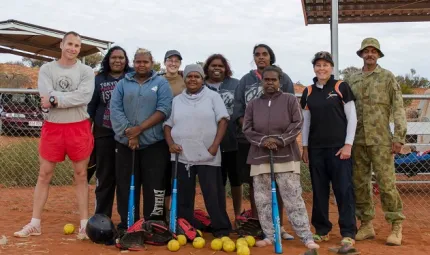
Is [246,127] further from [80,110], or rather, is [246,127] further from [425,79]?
[425,79]

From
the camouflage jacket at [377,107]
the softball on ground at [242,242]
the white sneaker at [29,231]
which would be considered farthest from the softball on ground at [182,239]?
the camouflage jacket at [377,107]

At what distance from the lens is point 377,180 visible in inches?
218

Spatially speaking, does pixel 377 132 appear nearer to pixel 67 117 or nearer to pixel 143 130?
pixel 143 130

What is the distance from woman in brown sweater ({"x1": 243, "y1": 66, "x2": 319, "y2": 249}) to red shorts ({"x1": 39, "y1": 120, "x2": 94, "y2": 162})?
185 centimetres

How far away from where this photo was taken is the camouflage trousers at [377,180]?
5449mm

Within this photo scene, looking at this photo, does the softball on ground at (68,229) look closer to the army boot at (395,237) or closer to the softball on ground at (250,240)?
the softball on ground at (250,240)

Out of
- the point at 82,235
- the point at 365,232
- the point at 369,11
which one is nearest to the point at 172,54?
the point at 82,235

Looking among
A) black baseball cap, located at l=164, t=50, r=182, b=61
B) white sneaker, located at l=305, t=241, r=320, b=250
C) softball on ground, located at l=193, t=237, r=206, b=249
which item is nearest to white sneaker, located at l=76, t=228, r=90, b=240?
softball on ground, located at l=193, t=237, r=206, b=249

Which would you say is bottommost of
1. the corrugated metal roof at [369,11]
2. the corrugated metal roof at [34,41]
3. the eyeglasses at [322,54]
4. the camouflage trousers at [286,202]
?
the camouflage trousers at [286,202]

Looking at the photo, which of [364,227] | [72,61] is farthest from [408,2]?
[72,61]

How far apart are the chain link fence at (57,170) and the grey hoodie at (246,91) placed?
9.04 feet

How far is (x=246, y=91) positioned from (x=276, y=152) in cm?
90

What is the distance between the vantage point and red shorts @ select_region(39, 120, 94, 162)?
558 centimetres

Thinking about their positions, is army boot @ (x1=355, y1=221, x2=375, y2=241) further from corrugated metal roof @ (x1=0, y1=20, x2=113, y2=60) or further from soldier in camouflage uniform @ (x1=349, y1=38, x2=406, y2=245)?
corrugated metal roof @ (x1=0, y1=20, x2=113, y2=60)
